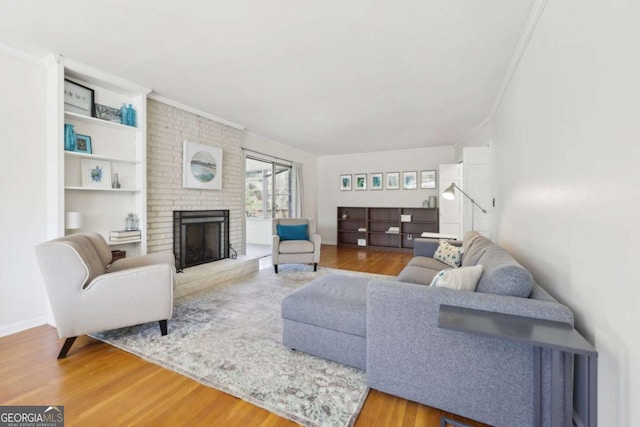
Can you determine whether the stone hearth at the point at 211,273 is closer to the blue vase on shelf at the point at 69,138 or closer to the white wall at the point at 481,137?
the blue vase on shelf at the point at 69,138

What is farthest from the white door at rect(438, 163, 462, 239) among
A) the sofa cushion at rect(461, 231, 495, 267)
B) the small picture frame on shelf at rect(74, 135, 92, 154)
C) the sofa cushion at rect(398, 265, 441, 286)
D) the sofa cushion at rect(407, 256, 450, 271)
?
the small picture frame on shelf at rect(74, 135, 92, 154)

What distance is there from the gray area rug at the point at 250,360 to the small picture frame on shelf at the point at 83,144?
Result: 71.6 inches

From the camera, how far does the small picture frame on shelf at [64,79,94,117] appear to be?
9.04 feet

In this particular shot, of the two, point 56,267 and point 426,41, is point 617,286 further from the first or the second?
point 56,267

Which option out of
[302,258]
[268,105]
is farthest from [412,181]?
[268,105]

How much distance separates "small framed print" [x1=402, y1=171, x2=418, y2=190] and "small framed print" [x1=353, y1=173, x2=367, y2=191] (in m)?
0.96

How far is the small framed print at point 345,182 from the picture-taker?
7.28 m

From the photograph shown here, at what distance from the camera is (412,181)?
6.54 metres

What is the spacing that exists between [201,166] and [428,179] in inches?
189

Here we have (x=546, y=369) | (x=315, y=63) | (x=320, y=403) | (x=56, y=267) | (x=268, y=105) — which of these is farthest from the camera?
(x=268, y=105)

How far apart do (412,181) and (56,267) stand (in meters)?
6.20

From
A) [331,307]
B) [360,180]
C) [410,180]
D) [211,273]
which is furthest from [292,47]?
[360,180]

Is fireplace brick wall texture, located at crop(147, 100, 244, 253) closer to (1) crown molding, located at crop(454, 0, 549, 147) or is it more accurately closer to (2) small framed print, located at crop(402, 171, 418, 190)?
(1) crown molding, located at crop(454, 0, 549, 147)

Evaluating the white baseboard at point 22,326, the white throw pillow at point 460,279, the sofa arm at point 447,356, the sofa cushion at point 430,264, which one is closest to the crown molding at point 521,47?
the white throw pillow at point 460,279
